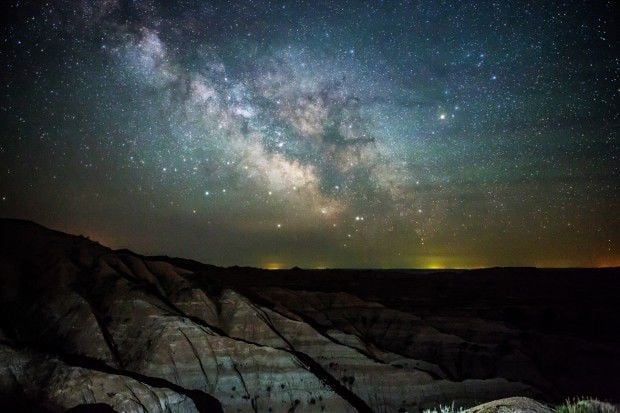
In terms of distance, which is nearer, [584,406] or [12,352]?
[584,406]

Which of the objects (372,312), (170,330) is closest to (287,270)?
(372,312)

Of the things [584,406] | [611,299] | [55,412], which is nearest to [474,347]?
[611,299]

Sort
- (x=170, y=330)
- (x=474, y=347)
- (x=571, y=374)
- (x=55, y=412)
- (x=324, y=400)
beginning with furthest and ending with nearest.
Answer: (x=474, y=347) → (x=571, y=374) → (x=170, y=330) → (x=324, y=400) → (x=55, y=412)

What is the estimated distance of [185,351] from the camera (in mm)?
55469

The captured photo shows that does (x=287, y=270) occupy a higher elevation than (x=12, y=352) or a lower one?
higher

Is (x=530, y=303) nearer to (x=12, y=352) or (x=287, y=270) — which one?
(x=287, y=270)

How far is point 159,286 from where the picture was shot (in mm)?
72438

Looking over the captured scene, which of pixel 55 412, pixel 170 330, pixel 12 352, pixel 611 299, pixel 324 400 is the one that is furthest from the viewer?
pixel 611 299

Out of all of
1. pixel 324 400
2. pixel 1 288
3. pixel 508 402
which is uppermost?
pixel 508 402

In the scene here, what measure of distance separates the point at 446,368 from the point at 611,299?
5754 centimetres

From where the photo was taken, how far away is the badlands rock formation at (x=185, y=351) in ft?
135

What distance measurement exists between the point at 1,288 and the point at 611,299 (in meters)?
121

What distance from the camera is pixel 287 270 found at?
14350 cm

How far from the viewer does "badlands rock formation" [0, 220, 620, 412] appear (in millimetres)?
41000
